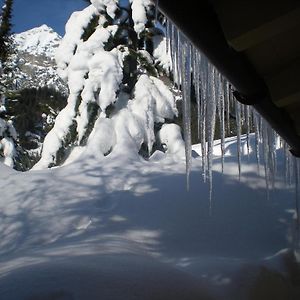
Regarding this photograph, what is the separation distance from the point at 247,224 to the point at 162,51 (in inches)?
227

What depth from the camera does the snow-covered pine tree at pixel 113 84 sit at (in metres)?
8.29

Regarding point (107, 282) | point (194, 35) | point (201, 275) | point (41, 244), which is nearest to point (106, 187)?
point (41, 244)

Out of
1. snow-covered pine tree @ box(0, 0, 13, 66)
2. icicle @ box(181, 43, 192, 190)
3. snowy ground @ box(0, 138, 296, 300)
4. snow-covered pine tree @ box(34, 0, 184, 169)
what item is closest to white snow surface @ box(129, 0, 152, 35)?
snow-covered pine tree @ box(34, 0, 184, 169)

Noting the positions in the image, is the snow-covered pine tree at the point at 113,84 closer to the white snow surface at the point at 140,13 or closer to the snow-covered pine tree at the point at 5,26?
the white snow surface at the point at 140,13

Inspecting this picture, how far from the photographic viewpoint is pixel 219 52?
1.41 metres

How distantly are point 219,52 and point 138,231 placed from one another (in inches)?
127

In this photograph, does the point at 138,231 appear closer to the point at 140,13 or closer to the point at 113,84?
the point at 113,84

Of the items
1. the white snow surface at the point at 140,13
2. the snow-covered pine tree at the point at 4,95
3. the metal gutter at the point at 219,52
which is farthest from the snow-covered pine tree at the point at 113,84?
the metal gutter at the point at 219,52

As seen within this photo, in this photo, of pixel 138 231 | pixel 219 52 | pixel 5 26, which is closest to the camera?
pixel 219 52

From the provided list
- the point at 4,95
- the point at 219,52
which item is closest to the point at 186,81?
the point at 219,52

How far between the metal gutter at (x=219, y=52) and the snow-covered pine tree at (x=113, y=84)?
5938mm

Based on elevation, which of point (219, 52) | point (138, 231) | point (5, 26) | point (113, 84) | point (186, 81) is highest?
→ point (5, 26)

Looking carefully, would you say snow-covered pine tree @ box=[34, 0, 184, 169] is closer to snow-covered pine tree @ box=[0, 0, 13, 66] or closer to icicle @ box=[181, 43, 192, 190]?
snow-covered pine tree @ box=[0, 0, 13, 66]

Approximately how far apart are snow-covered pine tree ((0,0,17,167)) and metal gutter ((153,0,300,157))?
39.4ft
